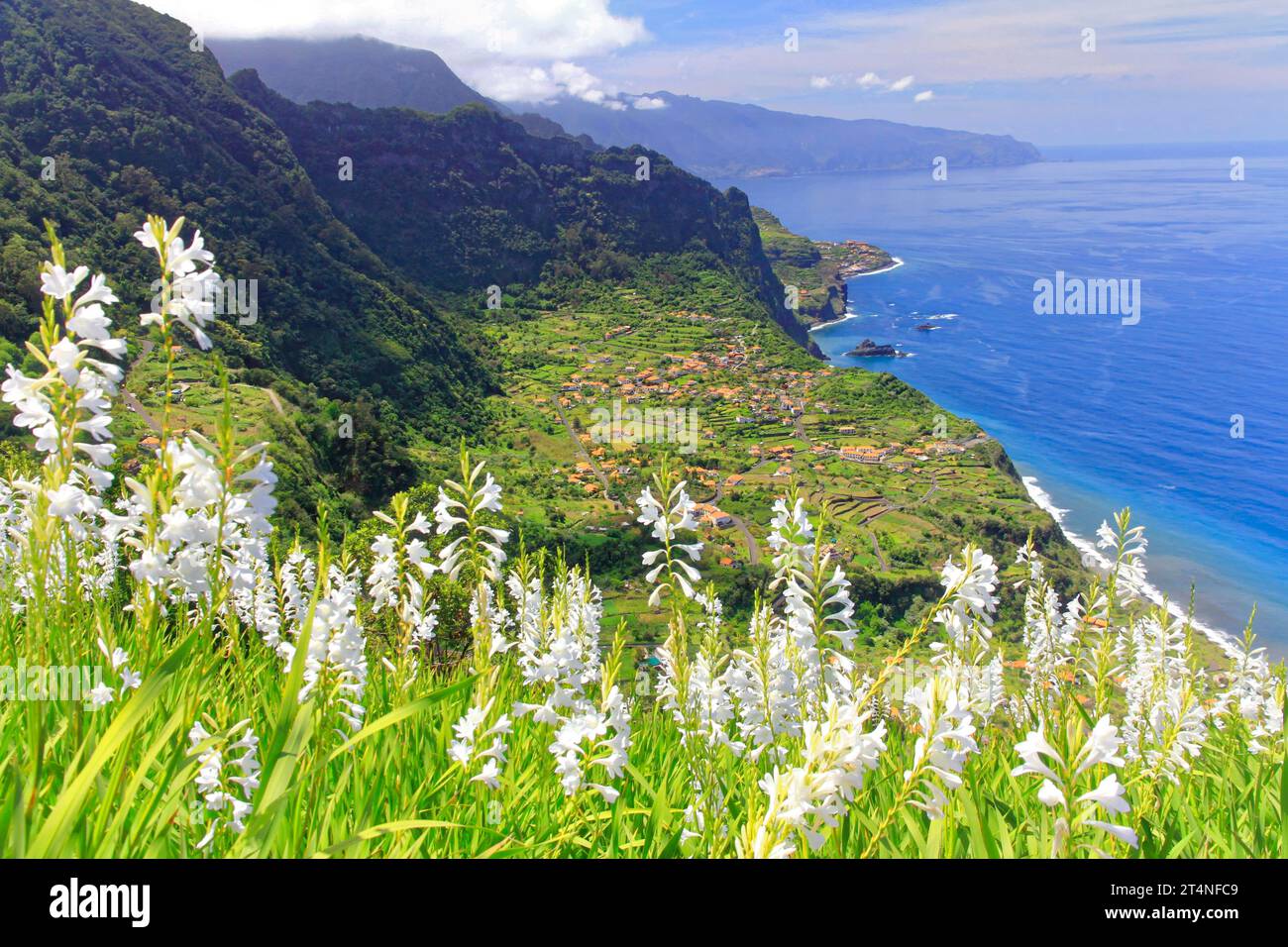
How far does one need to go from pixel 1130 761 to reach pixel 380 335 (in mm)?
89343

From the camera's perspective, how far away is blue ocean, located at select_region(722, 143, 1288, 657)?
6200cm

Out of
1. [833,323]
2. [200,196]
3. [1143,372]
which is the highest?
[200,196]

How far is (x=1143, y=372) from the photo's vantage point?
9912cm

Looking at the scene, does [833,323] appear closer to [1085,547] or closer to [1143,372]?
[1143,372]

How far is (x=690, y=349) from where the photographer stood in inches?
4422

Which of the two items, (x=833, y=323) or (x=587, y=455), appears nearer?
(x=587, y=455)

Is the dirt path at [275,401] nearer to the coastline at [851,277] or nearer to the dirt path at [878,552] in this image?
the dirt path at [878,552]

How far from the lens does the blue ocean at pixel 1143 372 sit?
62.0 metres

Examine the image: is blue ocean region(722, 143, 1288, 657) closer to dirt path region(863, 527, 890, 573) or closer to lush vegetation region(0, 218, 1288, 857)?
dirt path region(863, 527, 890, 573)

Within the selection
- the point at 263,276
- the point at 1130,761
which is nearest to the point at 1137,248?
the point at 263,276

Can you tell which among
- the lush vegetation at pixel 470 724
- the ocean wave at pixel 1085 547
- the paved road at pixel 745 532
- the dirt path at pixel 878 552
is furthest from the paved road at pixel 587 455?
the lush vegetation at pixel 470 724

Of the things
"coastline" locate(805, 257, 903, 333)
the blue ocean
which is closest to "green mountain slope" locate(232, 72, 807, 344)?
"coastline" locate(805, 257, 903, 333)

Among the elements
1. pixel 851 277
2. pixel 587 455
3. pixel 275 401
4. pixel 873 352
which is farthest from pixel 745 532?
pixel 851 277

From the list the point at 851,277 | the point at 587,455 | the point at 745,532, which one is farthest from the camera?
the point at 851,277
